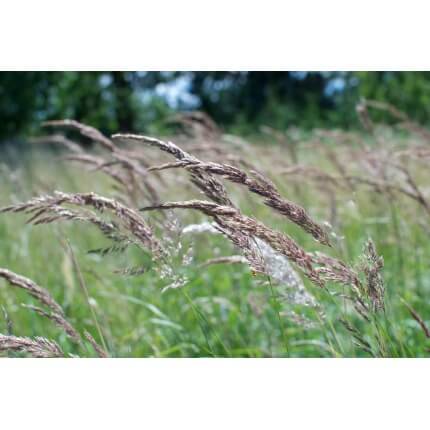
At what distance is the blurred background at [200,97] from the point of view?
402cm

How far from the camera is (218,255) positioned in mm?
2145

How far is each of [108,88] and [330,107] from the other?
417 centimetres

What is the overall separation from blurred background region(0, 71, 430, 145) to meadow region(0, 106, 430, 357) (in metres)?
0.56
